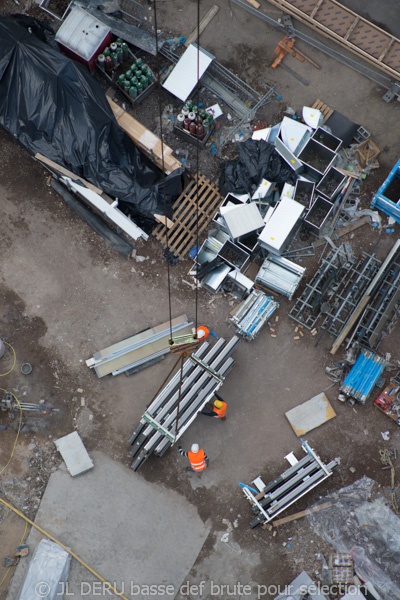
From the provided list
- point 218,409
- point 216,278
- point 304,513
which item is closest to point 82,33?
point 216,278

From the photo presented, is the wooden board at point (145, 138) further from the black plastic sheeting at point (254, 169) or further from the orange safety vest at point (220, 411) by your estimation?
the orange safety vest at point (220, 411)

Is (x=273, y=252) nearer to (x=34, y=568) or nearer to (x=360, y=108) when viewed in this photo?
(x=360, y=108)

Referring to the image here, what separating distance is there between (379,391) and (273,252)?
3.58 m

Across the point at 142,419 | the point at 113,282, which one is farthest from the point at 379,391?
the point at 113,282

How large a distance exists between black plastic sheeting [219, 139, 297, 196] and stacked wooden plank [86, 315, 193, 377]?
319 cm

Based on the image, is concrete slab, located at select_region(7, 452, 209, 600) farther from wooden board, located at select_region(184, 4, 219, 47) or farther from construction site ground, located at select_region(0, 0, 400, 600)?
wooden board, located at select_region(184, 4, 219, 47)

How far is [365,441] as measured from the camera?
12.8 meters

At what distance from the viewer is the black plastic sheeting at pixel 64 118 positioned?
12.4m

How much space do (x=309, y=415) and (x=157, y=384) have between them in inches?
124

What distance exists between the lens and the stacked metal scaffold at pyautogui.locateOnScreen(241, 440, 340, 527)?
40.2 ft

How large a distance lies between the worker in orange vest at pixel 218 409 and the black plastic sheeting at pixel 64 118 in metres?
3.99

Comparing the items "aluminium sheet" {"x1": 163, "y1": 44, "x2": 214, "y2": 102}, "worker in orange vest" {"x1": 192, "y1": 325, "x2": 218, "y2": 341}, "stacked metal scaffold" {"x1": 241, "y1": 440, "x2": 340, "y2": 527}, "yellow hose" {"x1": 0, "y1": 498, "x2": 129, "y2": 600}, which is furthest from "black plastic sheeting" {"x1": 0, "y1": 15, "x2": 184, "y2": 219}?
"yellow hose" {"x1": 0, "y1": 498, "x2": 129, "y2": 600}

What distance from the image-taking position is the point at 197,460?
472 inches

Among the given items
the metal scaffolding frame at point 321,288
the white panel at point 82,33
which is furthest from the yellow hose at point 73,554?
the white panel at point 82,33
